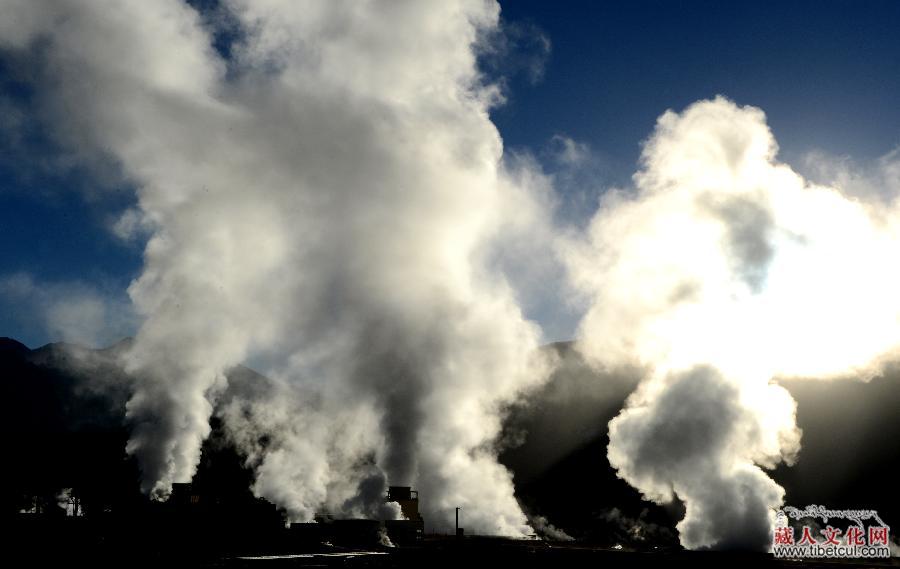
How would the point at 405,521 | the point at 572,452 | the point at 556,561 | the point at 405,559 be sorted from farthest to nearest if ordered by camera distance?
the point at 572,452 → the point at 405,521 → the point at 405,559 → the point at 556,561

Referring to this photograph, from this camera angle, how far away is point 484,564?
53.9 meters

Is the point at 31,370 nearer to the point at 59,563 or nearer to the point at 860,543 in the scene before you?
the point at 59,563

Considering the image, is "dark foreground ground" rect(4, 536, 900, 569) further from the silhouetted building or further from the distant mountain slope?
the silhouetted building

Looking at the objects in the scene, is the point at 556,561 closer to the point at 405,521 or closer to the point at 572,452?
the point at 405,521

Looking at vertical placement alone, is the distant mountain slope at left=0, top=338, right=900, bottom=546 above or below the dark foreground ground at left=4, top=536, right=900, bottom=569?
above

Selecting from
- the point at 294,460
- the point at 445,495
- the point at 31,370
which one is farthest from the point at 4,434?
the point at 445,495

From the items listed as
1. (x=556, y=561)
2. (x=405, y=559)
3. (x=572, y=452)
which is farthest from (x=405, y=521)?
(x=572, y=452)

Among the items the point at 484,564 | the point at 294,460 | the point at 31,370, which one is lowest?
the point at 484,564

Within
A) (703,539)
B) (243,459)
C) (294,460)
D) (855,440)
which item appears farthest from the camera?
(243,459)

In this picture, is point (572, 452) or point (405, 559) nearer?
point (405, 559)

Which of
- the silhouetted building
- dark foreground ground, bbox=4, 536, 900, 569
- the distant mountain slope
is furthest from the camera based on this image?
the distant mountain slope

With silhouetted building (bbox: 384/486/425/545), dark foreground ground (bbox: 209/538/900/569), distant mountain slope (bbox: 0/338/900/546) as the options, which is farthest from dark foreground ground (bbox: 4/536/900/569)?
silhouetted building (bbox: 384/486/425/545)

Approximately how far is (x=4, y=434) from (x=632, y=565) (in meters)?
164

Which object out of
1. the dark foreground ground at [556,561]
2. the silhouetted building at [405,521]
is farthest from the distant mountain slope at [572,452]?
the silhouetted building at [405,521]
